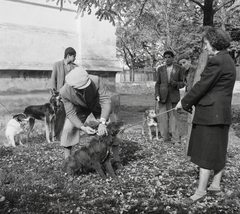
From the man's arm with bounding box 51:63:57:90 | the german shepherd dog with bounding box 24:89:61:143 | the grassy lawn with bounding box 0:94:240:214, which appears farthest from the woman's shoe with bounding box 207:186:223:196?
the german shepherd dog with bounding box 24:89:61:143

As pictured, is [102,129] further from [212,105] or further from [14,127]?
[14,127]

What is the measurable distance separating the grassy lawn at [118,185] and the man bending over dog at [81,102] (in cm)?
74

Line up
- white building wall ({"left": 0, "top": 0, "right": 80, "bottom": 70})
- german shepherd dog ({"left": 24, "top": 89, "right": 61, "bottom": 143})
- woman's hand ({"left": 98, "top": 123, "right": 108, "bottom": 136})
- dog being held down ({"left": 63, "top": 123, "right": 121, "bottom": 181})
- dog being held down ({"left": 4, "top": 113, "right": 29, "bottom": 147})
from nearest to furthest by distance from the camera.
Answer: woman's hand ({"left": 98, "top": 123, "right": 108, "bottom": 136}) < dog being held down ({"left": 63, "top": 123, "right": 121, "bottom": 181}) < dog being held down ({"left": 4, "top": 113, "right": 29, "bottom": 147}) < german shepherd dog ({"left": 24, "top": 89, "right": 61, "bottom": 143}) < white building wall ({"left": 0, "top": 0, "right": 80, "bottom": 70})

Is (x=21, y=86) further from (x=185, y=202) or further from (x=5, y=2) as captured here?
(x=185, y=202)

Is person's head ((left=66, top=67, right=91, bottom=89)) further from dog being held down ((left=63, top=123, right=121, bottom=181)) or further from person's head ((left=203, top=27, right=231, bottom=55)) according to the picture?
person's head ((left=203, top=27, right=231, bottom=55))

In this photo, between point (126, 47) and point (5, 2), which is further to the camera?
point (126, 47)

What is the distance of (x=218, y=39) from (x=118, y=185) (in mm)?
2603

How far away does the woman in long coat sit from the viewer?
4.03 m

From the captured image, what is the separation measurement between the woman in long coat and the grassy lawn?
1.54 feet

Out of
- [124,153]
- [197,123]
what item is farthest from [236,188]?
[124,153]

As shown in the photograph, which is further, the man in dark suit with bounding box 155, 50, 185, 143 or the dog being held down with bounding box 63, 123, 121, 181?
the man in dark suit with bounding box 155, 50, 185, 143

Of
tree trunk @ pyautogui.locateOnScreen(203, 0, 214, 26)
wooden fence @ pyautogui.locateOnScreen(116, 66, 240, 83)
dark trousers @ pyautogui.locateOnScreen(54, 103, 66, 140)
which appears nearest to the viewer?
tree trunk @ pyautogui.locateOnScreen(203, 0, 214, 26)

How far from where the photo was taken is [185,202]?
429 centimetres

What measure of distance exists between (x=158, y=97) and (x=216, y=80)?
4.35 m
